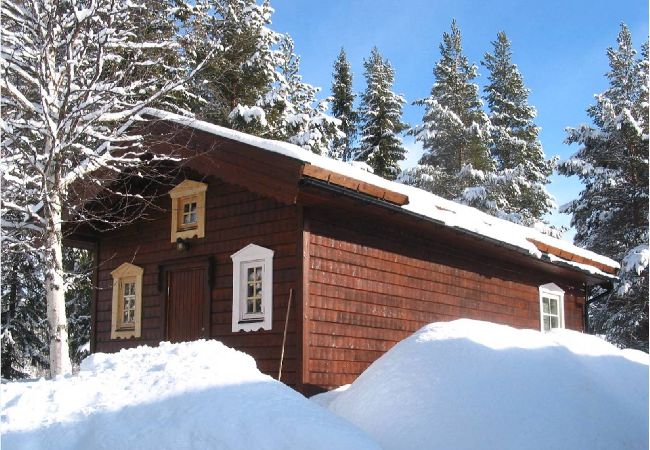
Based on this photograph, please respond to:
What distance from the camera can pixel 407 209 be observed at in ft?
33.3

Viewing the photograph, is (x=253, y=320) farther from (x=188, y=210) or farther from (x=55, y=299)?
(x=55, y=299)

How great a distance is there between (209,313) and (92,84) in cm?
401

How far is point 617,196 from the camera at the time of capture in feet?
77.5

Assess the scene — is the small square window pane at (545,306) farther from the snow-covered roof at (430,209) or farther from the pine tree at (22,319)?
the pine tree at (22,319)

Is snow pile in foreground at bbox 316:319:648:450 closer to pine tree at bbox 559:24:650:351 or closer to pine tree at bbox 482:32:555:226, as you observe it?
pine tree at bbox 559:24:650:351

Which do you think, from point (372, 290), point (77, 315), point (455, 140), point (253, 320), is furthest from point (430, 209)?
point (455, 140)

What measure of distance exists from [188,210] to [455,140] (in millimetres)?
19871

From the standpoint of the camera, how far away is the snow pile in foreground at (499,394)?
571cm

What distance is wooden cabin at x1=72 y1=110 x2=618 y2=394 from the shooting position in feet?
A: 30.8

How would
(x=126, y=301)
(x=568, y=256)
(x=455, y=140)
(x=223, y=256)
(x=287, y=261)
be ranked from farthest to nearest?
1. (x=455, y=140)
2. (x=568, y=256)
3. (x=126, y=301)
4. (x=223, y=256)
5. (x=287, y=261)

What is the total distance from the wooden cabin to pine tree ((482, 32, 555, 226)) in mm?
15449

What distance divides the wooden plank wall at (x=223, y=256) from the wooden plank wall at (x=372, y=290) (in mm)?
386

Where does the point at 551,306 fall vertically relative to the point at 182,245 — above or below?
below

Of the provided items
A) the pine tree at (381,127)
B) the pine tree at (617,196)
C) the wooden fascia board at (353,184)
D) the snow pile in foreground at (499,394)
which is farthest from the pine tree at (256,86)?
the snow pile in foreground at (499,394)
